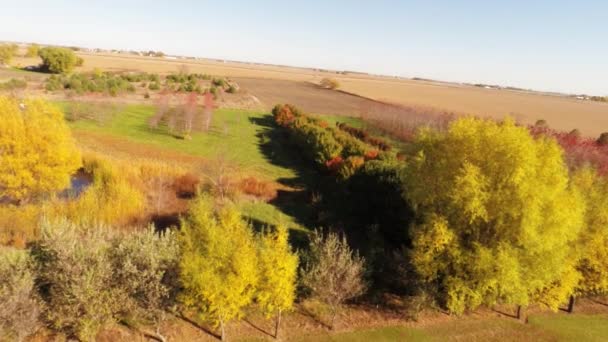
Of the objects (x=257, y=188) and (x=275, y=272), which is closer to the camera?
(x=275, y=272)

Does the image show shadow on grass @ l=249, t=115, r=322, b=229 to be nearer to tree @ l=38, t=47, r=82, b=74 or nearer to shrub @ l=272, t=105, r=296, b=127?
shrub @ l=272, t=105, r=296, b=127

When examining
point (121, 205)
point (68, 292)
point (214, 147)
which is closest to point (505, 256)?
point (68, 292)

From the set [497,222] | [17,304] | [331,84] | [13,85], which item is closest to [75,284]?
[17,304]

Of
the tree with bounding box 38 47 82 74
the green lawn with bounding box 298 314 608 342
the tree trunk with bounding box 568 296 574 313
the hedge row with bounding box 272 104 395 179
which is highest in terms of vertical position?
the tree with bounding box 38 47 82 74

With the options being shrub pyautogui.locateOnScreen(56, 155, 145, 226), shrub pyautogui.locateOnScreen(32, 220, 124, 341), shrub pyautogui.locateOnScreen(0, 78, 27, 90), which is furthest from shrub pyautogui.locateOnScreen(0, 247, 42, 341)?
shrub pyautogui.locateOnScreen(0, 78, 27, 90)

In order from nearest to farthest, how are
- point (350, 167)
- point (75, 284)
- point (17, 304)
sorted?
point (17, 304), point (75, 284), point (350, 167)

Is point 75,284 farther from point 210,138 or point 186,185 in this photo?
point 210,138

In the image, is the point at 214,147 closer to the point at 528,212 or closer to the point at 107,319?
the point at 107,319
